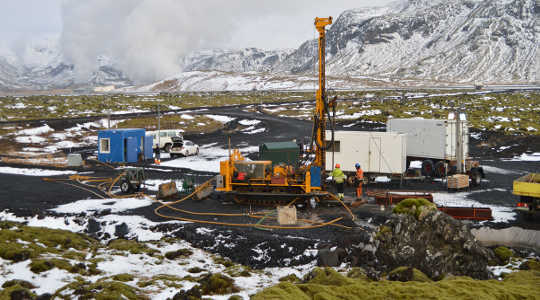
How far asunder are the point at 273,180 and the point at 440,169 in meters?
13.2

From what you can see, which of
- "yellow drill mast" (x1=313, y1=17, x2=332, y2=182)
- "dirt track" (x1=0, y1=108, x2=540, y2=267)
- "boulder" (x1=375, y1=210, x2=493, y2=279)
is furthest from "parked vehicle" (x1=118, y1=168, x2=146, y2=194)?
"boulder" (x1=375, y1=210, x2=493, y2=279)

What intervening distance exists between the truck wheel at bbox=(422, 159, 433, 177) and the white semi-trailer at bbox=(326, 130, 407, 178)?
3.36m

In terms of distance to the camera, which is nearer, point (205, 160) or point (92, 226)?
point (92, 226)

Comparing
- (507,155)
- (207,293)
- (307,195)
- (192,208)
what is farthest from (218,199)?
(507,155)

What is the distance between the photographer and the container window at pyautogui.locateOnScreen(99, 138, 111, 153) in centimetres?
3772

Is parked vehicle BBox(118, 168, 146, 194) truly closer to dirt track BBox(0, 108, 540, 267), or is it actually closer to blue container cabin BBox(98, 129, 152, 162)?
dirt track BBox(0, 108, 540, 267)

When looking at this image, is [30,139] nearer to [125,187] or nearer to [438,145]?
[125,187]

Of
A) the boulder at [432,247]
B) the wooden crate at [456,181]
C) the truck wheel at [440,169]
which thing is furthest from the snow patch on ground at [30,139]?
the boulder at [432,247]

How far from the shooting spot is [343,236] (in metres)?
17.1

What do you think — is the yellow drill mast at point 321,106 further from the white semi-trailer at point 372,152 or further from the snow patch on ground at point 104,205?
the snow patch on ground at point 104,205

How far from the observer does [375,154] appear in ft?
90.4

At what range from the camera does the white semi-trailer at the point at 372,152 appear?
88.9 ft

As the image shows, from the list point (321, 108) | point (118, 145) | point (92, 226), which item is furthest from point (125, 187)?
point (118, 145)

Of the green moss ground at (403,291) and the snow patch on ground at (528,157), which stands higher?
the snow patch on ground at (528,157)
